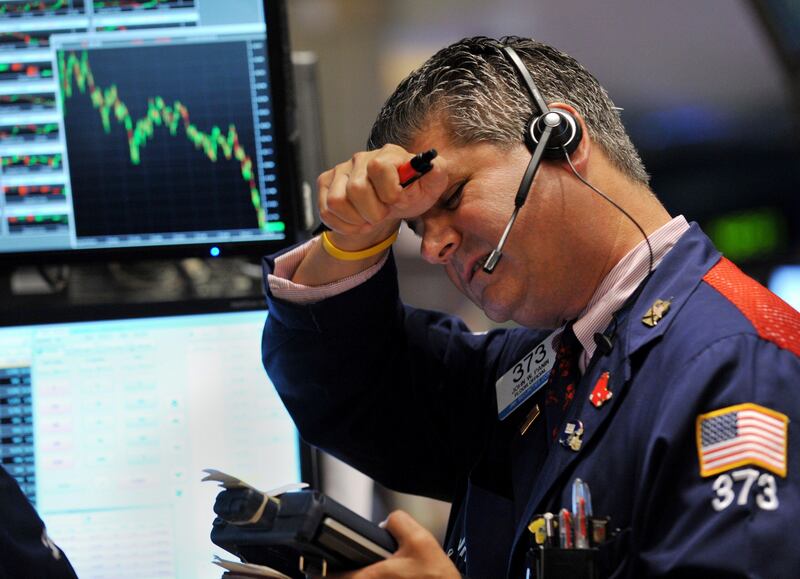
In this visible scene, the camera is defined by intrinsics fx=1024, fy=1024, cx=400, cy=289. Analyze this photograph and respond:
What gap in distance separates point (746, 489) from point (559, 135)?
1.72ft

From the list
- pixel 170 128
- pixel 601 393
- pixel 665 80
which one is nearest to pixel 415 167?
pixel 601 393

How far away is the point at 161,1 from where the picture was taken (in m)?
1.76

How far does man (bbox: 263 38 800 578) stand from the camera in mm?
1108

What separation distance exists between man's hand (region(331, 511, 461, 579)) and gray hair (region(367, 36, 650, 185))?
0.53 meters

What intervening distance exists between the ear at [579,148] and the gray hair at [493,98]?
0.03m

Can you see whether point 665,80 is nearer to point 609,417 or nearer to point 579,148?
point 579,148

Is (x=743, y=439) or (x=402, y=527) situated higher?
(x=743, y=439)

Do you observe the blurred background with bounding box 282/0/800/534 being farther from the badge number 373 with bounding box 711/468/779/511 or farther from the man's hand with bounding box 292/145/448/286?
the badge number 373 with bounding box 711/468/779/511

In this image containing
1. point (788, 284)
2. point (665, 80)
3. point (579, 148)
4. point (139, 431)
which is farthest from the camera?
point (665, 80)

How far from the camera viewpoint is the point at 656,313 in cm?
130

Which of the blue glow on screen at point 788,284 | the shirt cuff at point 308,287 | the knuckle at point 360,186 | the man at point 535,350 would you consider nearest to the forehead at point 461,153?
the man at point 535,350

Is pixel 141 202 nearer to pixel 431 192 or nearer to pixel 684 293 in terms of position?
pixel 431 192

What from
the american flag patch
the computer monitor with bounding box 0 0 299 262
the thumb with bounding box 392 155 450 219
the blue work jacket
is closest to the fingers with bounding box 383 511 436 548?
the blue work jacket

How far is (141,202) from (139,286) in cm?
18
